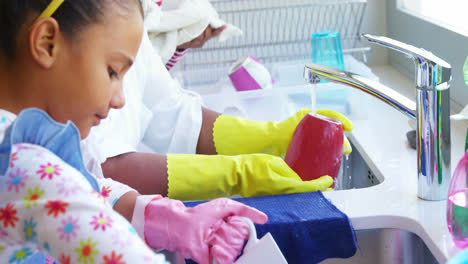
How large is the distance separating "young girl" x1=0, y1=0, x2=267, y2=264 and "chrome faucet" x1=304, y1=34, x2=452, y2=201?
266 mm

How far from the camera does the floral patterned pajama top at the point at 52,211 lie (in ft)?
1.60

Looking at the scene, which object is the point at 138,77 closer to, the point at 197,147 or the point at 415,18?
the point at 197,147

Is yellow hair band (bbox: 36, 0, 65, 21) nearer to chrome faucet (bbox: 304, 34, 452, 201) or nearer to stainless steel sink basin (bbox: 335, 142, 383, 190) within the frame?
chrome faucet (bbox: 304, 34, 452, 201)

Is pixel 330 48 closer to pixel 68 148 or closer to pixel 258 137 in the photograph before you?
pixel 258 137

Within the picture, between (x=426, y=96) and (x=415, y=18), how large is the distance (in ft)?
2.53

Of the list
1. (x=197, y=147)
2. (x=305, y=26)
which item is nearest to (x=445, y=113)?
(x=197, y=147)

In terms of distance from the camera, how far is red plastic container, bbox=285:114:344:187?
2.98 ft

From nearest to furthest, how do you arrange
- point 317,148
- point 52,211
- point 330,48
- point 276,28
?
point 52,211 → point 317,148 → point 330,48 → point 276,28

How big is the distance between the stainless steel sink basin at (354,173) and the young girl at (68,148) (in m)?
0.43

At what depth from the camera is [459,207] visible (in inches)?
26.0

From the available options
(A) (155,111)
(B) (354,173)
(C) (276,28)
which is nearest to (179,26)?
(A) (155,111)

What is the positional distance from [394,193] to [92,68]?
0.50 metres

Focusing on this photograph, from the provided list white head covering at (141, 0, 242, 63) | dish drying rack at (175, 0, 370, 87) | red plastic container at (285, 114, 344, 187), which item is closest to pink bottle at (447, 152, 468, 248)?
red plastic container at (285, 114, 344, 187)

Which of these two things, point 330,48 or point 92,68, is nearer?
point 92,68
